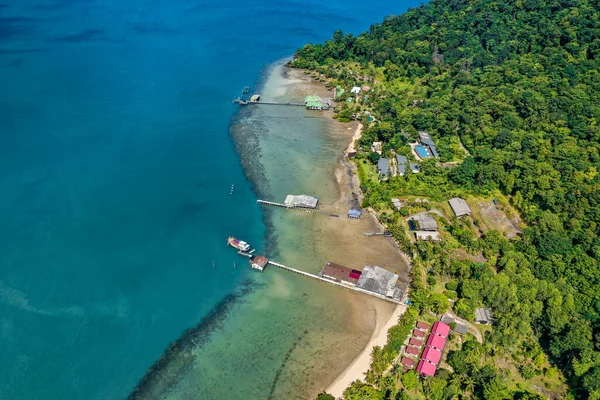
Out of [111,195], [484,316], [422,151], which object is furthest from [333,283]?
[111,195]

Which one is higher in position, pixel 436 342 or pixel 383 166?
pixel 383 166

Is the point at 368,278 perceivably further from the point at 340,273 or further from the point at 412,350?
the point at 412,350

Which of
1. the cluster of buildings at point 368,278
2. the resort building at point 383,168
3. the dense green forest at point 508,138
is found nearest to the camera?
the dense green forest at point 508,138

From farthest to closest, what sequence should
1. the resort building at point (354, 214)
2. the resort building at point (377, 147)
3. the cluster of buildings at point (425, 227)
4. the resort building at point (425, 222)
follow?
the resort building at point (377, 147), the resort building at point (354, 214), the resort building at point (425, 222), the cluster of buildings at point (425, 227)

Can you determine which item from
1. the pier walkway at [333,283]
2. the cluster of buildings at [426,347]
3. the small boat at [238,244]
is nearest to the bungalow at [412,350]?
the cluster of buildings at [426,347]

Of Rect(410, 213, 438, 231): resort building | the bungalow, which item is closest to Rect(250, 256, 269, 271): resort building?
the bungalow

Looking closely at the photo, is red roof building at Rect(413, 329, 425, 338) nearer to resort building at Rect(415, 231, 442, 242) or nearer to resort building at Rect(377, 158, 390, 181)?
resort building at Rect(415, 231, 442, 242)

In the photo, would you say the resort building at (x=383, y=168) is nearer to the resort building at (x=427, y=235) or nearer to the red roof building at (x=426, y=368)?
the resort building at (x=427, y=235)
